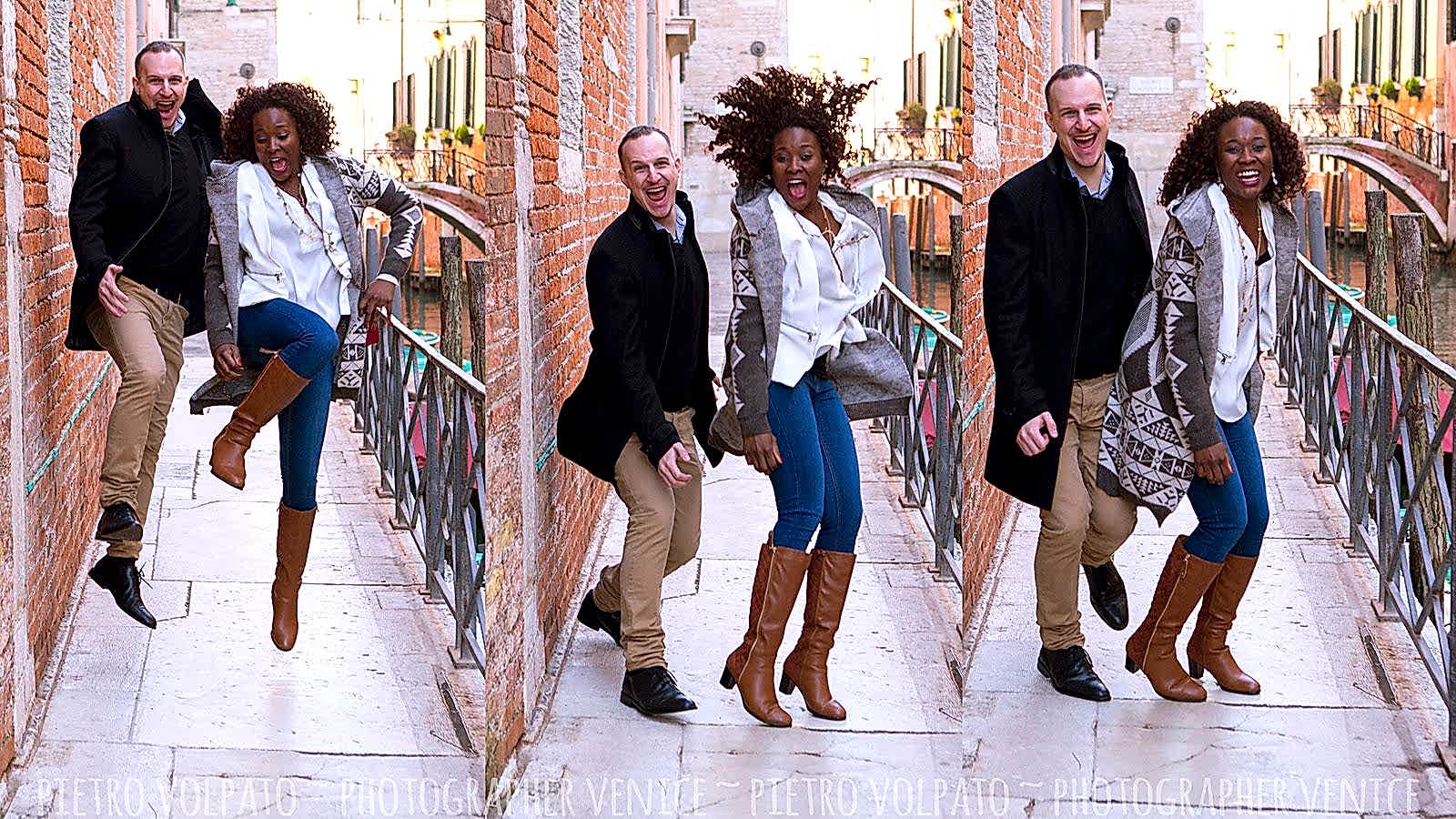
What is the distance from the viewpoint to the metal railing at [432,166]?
2.59 meters

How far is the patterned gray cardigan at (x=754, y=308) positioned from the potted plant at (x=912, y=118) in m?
27.0

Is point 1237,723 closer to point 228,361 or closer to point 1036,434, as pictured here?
point 1036,434

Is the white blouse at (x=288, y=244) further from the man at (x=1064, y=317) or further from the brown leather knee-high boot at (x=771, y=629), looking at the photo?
the man at (x=1064, y=317)

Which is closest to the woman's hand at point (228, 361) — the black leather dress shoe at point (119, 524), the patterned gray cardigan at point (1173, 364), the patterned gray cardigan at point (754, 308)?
the black leather dress shoe at point (119, 524)

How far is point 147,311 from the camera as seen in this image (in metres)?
2.80

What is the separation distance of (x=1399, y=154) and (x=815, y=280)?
91.7 feet

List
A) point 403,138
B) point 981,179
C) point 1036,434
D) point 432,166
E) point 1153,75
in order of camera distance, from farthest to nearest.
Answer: point 1153,75
point 981,179
point 1036,434
point 403,138
point 432,166

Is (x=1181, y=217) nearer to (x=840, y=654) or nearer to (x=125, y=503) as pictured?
(x=840, y=654)

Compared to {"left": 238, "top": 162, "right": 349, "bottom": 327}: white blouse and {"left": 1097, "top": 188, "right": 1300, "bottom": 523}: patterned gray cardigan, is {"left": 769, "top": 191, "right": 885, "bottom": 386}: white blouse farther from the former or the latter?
{"left": 238, "top": 162, "right": 349, "bottom": 327}: white blouse

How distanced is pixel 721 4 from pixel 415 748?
25016 millimetres

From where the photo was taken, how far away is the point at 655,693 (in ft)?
11.0

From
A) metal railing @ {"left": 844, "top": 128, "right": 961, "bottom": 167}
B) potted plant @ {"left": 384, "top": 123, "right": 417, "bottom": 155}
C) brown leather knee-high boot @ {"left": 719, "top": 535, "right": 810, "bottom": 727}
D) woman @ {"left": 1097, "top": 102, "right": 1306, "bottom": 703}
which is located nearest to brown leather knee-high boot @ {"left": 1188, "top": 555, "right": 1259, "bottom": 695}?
woman @ {"left": 1097, "top": 102, "right": 1306, "bottom": 703}

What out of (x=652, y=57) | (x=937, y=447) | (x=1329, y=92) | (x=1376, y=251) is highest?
(x=1329, y=92)

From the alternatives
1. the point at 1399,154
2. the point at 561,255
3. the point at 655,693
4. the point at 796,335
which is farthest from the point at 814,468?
the point at 1399,154
